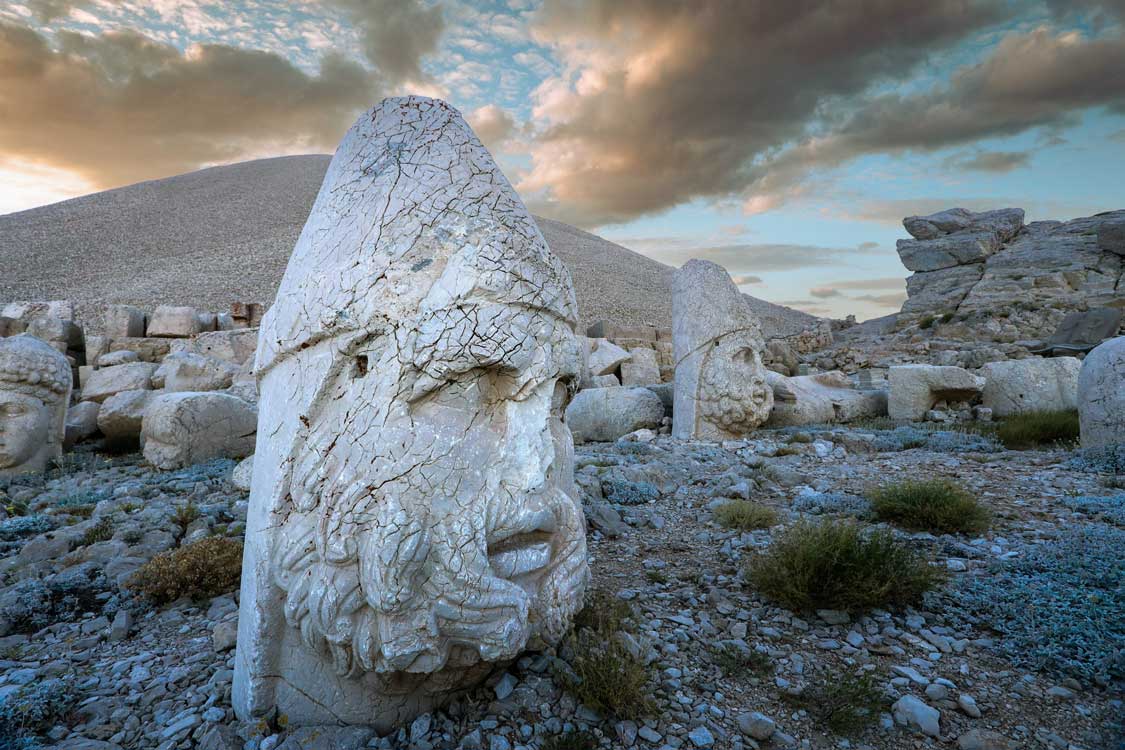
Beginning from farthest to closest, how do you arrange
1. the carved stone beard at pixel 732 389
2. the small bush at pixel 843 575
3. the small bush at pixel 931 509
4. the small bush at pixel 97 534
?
1. the carved stone beard at pixel 732 389
2. the small bush at pixel 97 534
3. the small bush at pixel 931 509
4. the small bush at pixel 843 575

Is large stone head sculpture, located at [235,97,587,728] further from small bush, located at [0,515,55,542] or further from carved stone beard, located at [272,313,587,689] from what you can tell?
small bush, located at [0,515,55,542]

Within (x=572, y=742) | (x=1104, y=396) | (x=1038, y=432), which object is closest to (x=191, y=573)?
(x=572, y=742)

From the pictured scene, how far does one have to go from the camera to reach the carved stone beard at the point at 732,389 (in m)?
7.46

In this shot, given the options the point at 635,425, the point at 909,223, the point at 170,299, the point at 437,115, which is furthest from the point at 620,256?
the point at 437,115

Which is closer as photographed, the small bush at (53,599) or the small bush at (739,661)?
the small bush at (739,661)

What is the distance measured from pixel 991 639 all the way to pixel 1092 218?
32.6m

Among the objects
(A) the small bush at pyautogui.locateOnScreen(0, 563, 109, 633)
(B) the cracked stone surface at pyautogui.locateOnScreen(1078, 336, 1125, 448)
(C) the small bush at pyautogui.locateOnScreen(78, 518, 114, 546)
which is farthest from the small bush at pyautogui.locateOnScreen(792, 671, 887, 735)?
(B) the cracked stone surface at pyautogui.locateOnScreen(1078, 336, 1125, 448)

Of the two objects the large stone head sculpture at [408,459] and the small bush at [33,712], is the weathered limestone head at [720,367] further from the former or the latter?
the small bush at [33,712]

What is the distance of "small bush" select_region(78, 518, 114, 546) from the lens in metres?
3.85

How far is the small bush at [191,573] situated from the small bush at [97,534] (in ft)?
3.67

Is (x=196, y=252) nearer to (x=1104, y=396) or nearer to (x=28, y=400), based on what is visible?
(x=28, y=400)

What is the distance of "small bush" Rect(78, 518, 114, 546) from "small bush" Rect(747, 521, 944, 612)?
14.0 ft

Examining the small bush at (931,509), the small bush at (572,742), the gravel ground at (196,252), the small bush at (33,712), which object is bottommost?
the small bush at (33,712)

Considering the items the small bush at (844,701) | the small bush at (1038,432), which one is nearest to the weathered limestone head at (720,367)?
the small bush at (1038,432)
